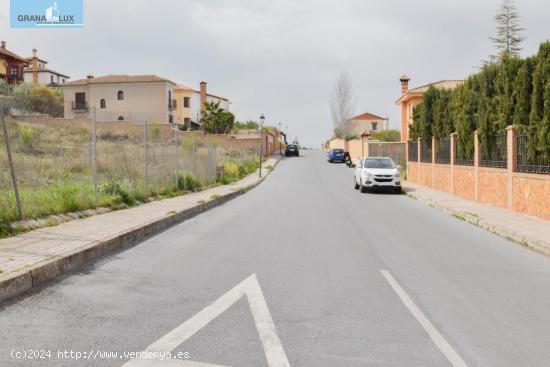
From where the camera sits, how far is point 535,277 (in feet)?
23.7

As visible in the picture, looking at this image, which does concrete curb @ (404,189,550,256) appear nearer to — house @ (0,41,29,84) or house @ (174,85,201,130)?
house @ (0,41,29,84)

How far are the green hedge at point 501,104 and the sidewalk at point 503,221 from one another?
5.99 feet

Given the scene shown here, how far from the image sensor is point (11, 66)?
67.6 metres

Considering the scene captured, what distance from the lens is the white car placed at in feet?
75.8

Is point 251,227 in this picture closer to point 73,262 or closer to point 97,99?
point 73,262

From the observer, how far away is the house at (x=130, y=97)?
71750mm

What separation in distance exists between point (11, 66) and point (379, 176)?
6053 centimetres

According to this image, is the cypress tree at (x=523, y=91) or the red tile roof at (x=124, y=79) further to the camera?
the red tile roof at (x=124, y=79)

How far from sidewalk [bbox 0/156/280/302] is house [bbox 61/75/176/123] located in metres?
61.0

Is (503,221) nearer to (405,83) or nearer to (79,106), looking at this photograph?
(405,83)

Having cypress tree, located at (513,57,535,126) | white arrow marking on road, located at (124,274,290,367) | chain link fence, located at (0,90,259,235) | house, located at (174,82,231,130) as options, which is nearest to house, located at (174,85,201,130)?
house, located at (174,82,231,130)

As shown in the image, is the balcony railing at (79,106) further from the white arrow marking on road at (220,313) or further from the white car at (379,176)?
the white arrow marking on road at (220,313)

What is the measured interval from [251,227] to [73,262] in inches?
202

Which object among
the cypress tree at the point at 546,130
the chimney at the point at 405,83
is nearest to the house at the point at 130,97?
the chimney at the point at 405,83
